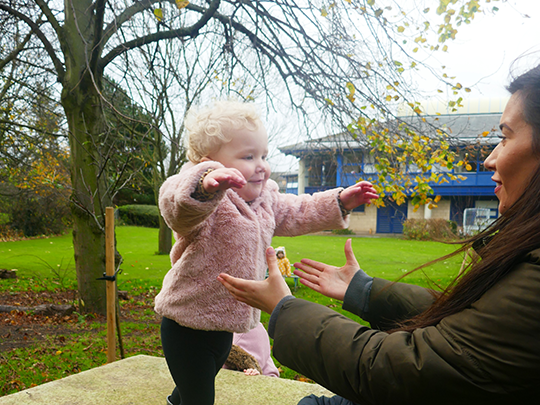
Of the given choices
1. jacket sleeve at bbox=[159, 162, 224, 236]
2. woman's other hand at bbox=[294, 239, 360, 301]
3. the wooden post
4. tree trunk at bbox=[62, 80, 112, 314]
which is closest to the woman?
jacket sleeve at bbox=[159, 162, 224, 236]

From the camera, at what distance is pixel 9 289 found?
7.38 m

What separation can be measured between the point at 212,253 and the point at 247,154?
464 mm

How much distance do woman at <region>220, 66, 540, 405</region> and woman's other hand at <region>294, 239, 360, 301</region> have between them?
0.44 m

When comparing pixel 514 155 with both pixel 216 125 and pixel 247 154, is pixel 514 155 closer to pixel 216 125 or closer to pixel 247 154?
pixel 247 154

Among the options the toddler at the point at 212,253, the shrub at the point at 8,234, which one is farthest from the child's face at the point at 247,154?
the shrub at the point at 8,234

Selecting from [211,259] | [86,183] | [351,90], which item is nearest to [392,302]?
[211,259]

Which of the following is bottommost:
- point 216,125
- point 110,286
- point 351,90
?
point 110,286

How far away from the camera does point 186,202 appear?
1440 millimetres

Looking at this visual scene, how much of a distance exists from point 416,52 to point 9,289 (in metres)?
7.79

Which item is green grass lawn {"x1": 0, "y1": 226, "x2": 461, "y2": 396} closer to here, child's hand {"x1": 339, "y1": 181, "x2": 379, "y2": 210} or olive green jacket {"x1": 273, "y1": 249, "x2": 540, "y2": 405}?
child's hand {"x1": 339, "y1": 181, "x2": 379, "y2": 210}

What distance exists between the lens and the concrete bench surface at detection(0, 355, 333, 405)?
2389 millimetres

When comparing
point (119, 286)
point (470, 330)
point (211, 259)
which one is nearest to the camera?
point (470, 330)

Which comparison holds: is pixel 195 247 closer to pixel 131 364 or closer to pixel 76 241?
pixel 131 364

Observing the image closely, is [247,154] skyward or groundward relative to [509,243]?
skyward
